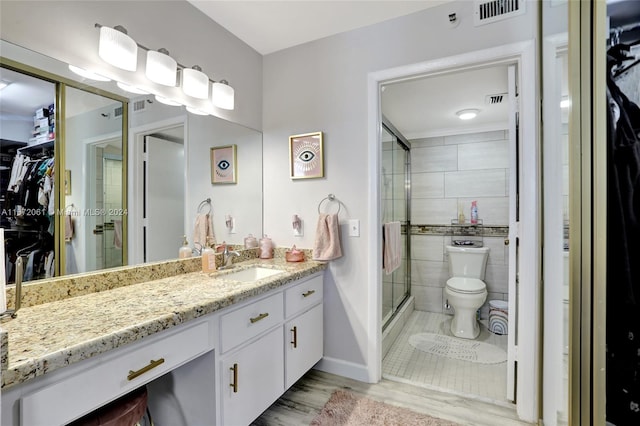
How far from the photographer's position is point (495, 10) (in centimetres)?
170

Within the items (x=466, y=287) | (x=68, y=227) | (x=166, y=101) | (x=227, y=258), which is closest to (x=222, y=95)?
(x=166, y=101)

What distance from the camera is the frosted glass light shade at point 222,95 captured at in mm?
1979

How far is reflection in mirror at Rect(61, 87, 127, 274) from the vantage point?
4.24 feet

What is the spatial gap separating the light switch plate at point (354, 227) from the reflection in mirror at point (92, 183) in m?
1.35

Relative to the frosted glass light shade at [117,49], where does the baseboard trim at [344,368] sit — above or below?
below

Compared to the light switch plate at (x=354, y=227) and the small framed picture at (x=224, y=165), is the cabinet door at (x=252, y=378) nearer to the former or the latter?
the light switch plate at (x=354, y=227)

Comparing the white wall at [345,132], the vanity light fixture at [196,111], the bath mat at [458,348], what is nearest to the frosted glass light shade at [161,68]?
the vanity light fixture at [196,111]

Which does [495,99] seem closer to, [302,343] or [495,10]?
[495,10]

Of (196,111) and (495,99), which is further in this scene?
(495,99)

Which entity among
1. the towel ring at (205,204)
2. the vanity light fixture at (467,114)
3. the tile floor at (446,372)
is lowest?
the tile floor at (446,372)

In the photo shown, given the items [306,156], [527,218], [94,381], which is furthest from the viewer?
[306,156]

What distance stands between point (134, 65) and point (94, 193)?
651 millimetres

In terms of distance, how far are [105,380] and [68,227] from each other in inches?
29.2

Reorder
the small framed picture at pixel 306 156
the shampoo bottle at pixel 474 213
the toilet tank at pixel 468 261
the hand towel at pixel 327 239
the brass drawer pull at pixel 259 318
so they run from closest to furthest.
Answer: the brass drawer pull at pixel 259 318 → the hand towel at pixel 327 239 → the small framed picture at pixel 306 156 → the toilet tank at pixel 468 261 → the shampoo bottle at pixel 474 213
